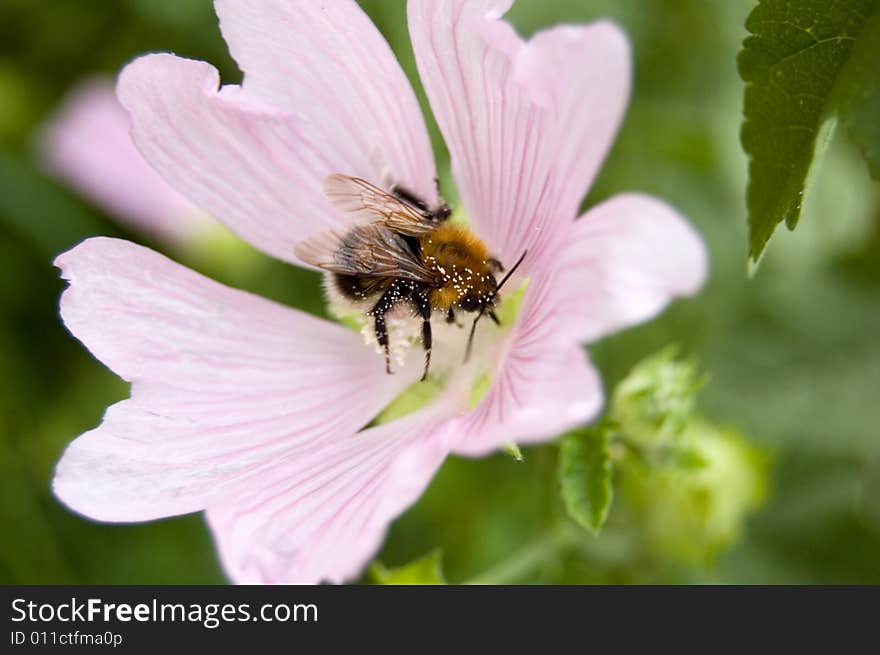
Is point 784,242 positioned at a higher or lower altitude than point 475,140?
lower

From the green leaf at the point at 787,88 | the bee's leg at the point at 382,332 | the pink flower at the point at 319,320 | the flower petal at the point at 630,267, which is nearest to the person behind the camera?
the flower petal at the point at 630,267

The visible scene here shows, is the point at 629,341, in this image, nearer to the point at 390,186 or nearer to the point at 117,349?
the point at 390,186

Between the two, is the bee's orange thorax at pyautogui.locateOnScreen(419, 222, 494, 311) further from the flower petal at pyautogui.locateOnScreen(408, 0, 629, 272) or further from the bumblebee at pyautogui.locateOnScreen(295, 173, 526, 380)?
the flower petal at pyautogui.locateOnScreen(408, 0, 629, 272)

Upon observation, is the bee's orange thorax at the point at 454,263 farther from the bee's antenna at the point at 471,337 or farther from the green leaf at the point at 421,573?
the green leaf at the point at 421,573

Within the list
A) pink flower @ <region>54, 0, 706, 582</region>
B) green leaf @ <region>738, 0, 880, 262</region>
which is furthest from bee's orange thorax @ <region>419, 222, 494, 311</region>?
green leaf @ <region>738, 0, 880, 262</region>

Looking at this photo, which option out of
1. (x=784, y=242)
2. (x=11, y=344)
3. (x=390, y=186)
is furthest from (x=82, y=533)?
(x=784, y=242)

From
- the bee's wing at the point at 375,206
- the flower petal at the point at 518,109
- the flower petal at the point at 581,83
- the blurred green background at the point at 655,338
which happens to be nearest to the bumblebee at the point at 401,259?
the bee's wing at the point at 375,206

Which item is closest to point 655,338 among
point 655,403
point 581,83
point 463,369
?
point 655,403
